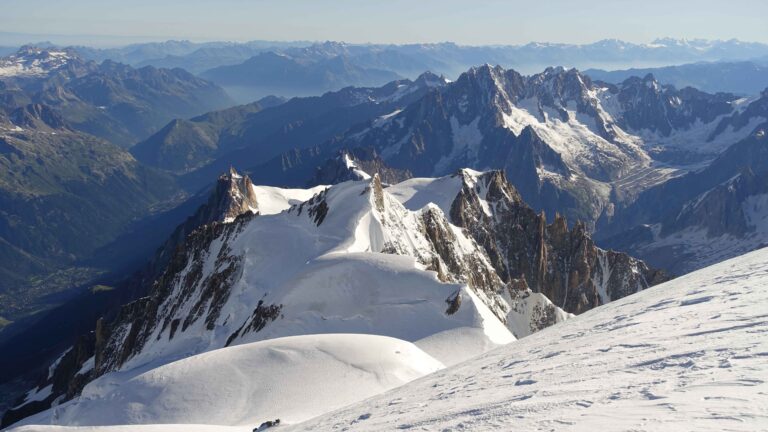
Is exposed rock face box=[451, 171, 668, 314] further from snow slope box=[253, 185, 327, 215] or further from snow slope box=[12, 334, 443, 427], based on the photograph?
snow slope box=[12, 334, 443, 427]

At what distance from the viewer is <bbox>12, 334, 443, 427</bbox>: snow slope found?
4253 centimetres

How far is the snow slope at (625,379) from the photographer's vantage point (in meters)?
18.6

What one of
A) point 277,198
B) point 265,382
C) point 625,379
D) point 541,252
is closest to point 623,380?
point 625,379

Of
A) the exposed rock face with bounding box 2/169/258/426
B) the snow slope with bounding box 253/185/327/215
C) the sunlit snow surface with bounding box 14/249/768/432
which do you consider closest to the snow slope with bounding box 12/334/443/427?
the sunlit snow surface with bounding box 14/249/768/432

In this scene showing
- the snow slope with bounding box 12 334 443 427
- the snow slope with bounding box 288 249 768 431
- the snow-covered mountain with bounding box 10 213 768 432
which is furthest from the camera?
the snow slope with bounding box 12 334 443 427

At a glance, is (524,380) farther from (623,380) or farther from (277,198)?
(277,198)

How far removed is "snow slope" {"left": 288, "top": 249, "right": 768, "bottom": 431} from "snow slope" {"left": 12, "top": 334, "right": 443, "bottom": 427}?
306 inches

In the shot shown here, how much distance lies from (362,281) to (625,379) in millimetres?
45085

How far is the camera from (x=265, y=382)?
45.4 metres

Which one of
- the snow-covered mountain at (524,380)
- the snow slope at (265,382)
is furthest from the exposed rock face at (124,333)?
the snow slope at (265,382)

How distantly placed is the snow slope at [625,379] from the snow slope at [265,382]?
7.78m

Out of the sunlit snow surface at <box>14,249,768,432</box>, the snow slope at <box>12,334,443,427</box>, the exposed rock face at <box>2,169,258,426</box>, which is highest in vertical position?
the sunlit snow surface at <box>14,249,768,432</box>

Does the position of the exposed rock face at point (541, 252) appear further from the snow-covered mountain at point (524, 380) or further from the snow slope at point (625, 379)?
the snow slope at point (625, 379)

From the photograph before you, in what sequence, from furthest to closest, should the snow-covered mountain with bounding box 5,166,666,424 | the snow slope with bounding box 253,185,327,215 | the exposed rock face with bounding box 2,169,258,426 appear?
the snow slope with bounding box 253,185,327,215 < the exposed rock face with bounding box 2,169,258,426 < the snow-covered mountain with bounding box 5,166,666,424
